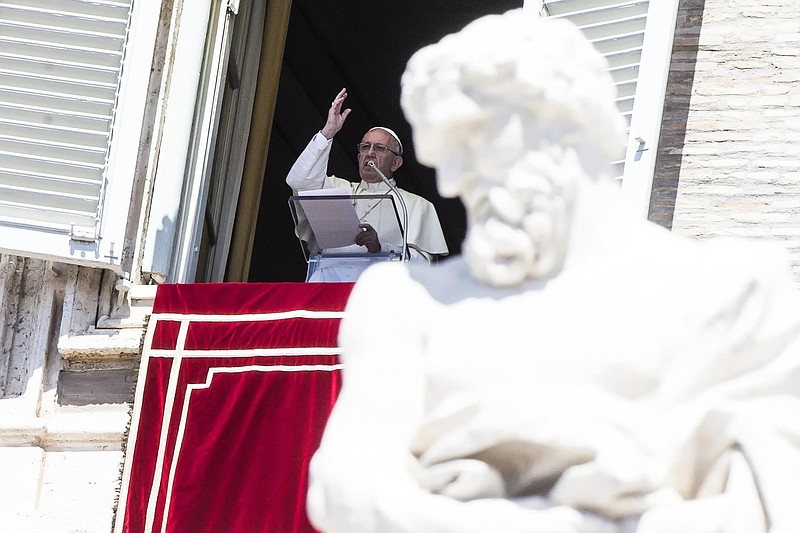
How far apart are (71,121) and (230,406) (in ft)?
4.06

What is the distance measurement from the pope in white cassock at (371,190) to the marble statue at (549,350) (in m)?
5.03

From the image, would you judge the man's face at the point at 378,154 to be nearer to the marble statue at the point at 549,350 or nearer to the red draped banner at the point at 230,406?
the red draped banner at the point at 230,406

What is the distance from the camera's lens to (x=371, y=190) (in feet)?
30.3

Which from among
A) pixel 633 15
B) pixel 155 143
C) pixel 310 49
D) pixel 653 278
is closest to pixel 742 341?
pixel 653 278

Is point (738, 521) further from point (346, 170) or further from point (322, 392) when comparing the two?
point (346, 170)

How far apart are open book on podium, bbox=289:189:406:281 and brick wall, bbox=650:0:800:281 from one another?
109 centimetres

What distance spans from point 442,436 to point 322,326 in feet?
15.8

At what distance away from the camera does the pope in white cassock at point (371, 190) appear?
26.9 feet

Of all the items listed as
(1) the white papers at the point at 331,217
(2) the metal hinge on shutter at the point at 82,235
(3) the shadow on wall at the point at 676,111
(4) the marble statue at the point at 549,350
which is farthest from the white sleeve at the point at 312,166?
(4) the marble statue at the point at 549,350

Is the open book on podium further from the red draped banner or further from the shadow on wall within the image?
the shadow on wall

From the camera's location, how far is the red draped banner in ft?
24.2

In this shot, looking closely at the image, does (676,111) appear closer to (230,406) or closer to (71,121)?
(230,406)

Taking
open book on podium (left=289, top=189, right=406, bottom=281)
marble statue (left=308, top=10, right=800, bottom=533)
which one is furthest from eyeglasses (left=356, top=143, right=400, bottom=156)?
marble statue (left=308, top=10, right=800, bottom=533)

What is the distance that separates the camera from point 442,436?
291cm
